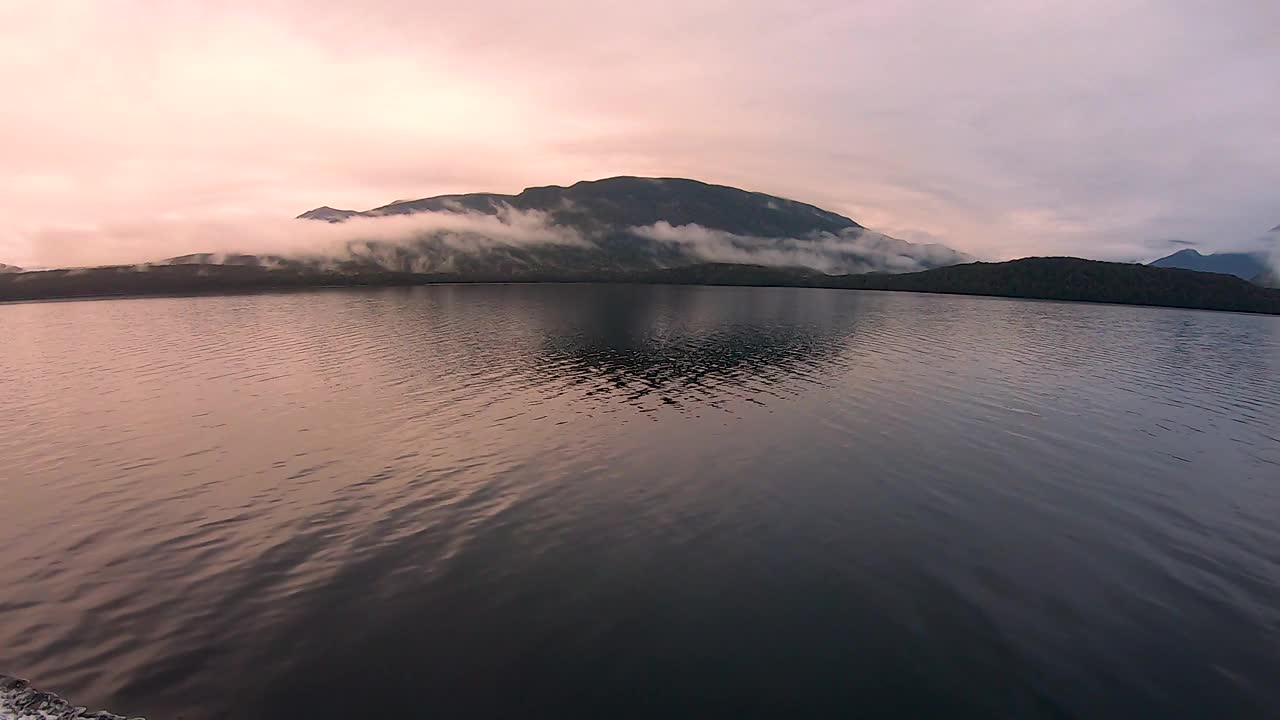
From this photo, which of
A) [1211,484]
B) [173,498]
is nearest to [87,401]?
[173,498]

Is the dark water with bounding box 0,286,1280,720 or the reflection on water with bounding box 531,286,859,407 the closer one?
the dark water with bounding box 0,286,1280,720

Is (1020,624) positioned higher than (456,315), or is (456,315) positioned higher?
(456,315)

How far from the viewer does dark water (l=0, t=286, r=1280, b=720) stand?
17391 millimetres

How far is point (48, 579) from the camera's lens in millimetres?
22453

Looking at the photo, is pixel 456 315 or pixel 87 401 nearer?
pixel 87 401

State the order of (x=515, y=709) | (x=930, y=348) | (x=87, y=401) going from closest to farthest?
(x=515, y=709), (x=87, y=401), (x=930, y=348)

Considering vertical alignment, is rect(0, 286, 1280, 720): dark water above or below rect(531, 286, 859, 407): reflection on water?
below

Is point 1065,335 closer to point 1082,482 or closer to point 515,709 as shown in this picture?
Result: point 1082,482

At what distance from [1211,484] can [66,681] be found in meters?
57.6

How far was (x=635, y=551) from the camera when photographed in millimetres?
25719

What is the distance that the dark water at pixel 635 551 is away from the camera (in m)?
17.4

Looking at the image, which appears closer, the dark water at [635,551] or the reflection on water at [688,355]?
the dark water at [635,551]

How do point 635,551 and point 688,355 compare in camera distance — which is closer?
point 635,551

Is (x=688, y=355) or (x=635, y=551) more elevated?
(x=688, y=355)
